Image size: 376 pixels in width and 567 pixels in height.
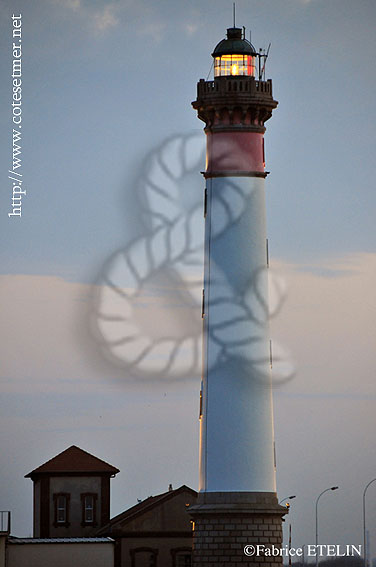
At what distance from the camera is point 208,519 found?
73500 mm

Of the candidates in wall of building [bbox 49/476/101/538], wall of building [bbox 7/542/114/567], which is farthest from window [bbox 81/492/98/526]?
wall of building [bbox 7/542/114/567]

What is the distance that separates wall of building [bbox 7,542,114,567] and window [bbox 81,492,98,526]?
42.2 feet

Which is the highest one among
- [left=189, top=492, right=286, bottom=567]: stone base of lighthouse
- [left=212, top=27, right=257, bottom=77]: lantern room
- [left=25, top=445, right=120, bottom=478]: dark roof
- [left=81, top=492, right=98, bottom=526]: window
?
[left=212, top=27, right=257, bottom=77]: lantern room

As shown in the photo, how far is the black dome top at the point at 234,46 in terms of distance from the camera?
7775 cm

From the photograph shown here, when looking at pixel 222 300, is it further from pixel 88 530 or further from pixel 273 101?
pixel 88 530

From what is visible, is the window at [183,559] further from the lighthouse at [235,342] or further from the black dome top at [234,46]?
the black dome top at [234,46]

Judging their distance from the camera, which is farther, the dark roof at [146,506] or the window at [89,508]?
the window at [89,508]

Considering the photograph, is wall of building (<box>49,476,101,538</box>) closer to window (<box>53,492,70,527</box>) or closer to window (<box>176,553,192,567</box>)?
window (<box>53,492,70,527</box>)

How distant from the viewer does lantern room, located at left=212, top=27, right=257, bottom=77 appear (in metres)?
77.4

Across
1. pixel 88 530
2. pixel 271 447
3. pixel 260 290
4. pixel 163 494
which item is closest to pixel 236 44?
pixel 260 290

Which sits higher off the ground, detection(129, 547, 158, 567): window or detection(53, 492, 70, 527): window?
detection(53, 492, 70, 527): window

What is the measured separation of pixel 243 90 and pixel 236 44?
322 cm

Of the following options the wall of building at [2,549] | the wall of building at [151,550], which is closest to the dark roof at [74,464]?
the wall of building at [151,550]

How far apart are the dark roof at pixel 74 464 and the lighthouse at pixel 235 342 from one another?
26.4 m
